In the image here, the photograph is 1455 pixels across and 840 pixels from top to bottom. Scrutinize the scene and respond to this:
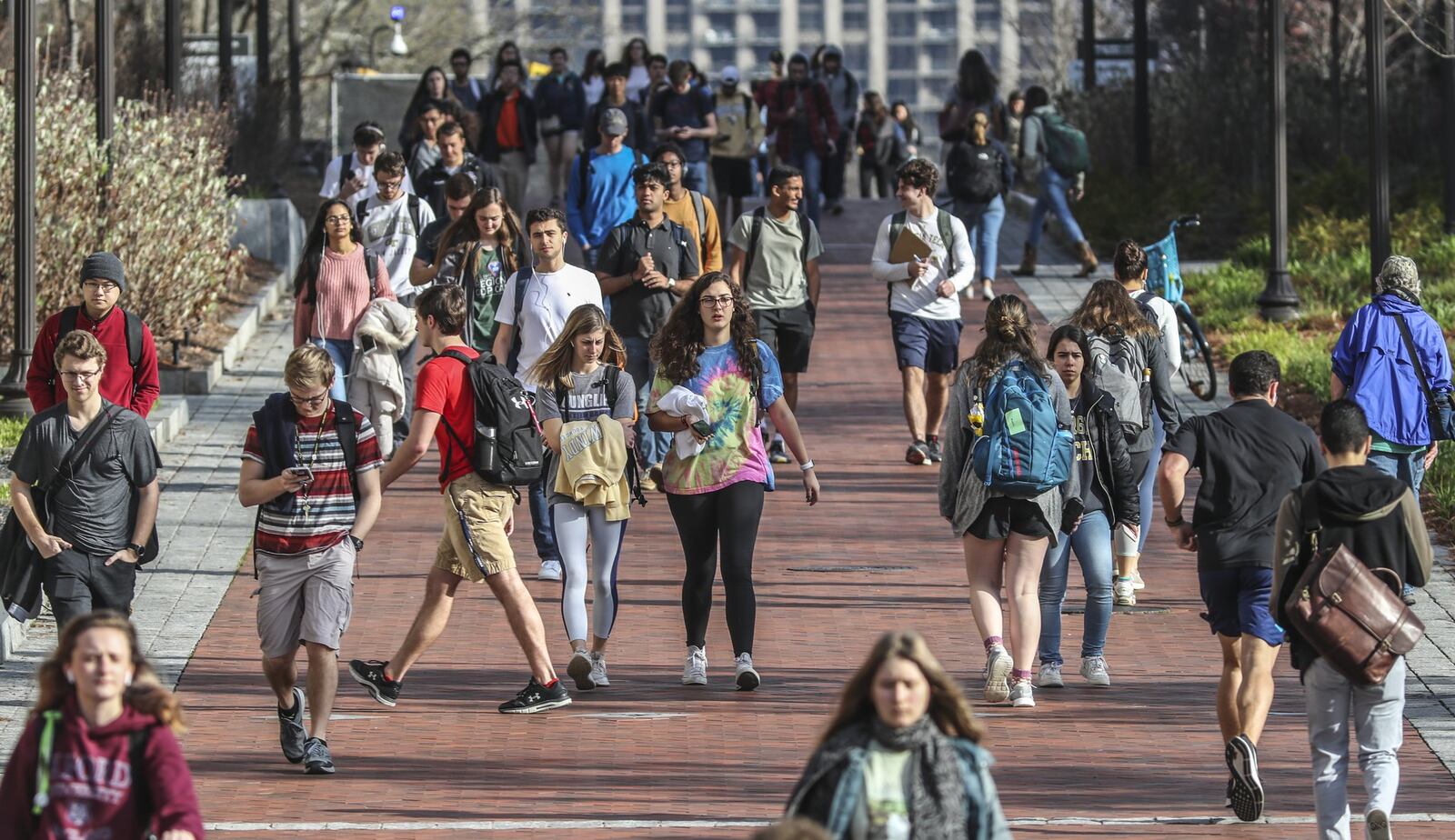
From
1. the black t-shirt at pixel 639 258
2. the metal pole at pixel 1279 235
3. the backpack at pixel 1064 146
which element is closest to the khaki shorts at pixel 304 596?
the black t-shirt at pixel 639 258

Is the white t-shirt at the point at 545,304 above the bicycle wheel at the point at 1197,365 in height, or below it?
above

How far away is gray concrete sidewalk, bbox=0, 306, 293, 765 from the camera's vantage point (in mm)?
10000

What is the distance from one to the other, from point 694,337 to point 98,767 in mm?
4542

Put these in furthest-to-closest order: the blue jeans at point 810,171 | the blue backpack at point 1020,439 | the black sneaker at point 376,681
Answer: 1. the blue jeans at point 810,171
2. the black sneaker at point 376,681
3. the blue backpack at point 1020,439

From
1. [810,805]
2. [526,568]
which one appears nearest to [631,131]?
[526,568]

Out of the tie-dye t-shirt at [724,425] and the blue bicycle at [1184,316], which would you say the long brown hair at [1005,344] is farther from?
Result: the blue bicycle at [1184,316]

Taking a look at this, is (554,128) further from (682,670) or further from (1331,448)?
(1331,448)

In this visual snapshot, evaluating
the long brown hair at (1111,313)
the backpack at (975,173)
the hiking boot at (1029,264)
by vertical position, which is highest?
the backpack at (975,173)

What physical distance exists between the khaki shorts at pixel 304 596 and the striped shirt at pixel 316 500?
1.9 inches

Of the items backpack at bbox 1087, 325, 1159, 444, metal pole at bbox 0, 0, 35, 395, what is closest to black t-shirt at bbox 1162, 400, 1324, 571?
backpack at bbox 1087, 325, 1159, 444

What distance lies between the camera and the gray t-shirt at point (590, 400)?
9758 mm

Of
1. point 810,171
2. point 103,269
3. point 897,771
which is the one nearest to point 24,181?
point 103,269

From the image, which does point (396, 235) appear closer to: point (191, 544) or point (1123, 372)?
point (191, 544)

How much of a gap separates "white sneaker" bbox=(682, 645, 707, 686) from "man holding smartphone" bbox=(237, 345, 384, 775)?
1.78 m
